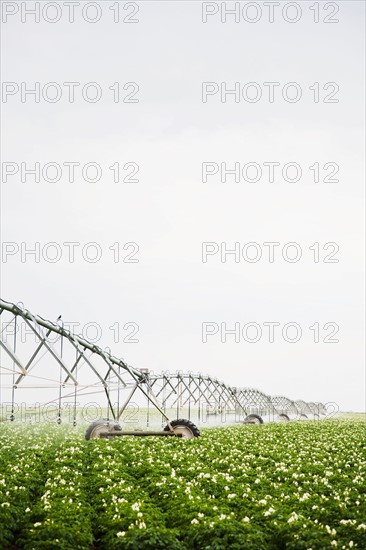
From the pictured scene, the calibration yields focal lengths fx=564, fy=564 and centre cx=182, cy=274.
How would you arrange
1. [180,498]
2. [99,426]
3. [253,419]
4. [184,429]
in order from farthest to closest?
1. [253,419]
2. [184,429]
3. [99,426]
4. [180,498]

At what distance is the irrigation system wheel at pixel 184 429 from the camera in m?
27.9

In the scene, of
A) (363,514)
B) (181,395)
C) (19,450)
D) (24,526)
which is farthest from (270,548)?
(181,395)

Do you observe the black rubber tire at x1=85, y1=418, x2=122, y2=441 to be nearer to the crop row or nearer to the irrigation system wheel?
the irrigation system wheel

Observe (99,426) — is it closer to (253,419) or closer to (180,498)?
(180,498)

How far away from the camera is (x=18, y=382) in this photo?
20.5 meters

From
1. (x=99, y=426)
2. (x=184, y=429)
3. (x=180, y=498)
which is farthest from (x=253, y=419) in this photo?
(x=180, y=498)

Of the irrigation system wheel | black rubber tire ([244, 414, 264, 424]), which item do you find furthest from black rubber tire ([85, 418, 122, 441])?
black rubber tire ([244, 414, 264, 424])

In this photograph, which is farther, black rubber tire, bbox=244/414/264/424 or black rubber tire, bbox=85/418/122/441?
black rubber tire, bbox=244/414/264/424

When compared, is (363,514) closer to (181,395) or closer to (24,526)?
(24,526)

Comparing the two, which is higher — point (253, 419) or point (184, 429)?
point (184, 429)

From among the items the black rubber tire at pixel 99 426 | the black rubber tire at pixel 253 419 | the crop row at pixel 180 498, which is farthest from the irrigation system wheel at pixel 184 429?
the black rubber tire at pixel 253 419

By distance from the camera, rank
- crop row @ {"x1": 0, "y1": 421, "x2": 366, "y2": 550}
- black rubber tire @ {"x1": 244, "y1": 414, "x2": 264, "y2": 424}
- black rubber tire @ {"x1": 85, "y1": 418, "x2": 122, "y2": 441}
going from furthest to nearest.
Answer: black rubber tire @ {"x1": 244, "y1": 414, "x2": 264, "y2": 424} → black rubber tire @ {"x1": 85, "y1": 418, "x2": 122, "y2": 441} → crop row @ {"x1": 0, "y1": 421, "x2": 366, "y2": 550}

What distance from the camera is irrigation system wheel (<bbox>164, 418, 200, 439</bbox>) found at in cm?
2794

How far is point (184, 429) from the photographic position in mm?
28172
